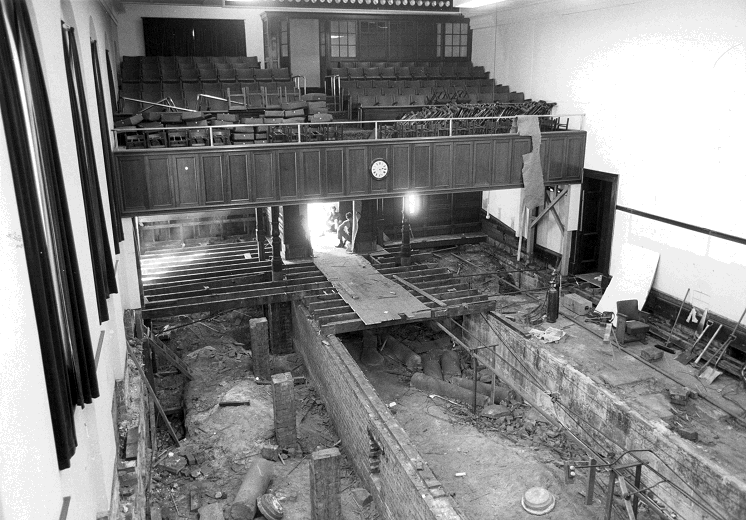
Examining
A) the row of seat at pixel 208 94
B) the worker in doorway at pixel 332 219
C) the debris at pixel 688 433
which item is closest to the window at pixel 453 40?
the row of seat at pixel 208 94

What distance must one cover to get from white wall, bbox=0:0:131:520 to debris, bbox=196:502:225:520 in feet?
6.83

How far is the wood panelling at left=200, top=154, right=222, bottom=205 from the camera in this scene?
1163 cm

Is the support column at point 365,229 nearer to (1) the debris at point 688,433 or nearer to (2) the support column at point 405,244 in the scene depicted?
(2) the support column at point 405,244

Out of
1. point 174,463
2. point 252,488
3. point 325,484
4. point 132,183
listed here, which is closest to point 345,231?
point 132,183

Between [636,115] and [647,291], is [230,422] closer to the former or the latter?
[647,291]

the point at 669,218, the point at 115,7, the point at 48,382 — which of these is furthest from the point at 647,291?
the point at 115,7

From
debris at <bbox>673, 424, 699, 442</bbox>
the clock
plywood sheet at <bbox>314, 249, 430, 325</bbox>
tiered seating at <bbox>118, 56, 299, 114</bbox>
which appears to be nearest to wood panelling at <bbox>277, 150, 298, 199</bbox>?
the clock

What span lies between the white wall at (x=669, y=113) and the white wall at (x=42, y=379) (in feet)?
32.6

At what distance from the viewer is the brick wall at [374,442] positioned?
7.37 meters

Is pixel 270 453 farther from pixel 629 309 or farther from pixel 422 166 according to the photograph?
pixel 629 309

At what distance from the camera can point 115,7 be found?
15.5 metres

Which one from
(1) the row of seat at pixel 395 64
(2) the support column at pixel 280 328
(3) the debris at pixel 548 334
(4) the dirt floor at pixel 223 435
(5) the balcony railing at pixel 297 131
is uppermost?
(1) the row of seat at pixel 395 64

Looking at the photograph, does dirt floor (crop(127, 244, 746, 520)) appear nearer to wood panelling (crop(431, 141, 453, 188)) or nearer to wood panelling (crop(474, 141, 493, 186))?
wood panelling (crop(474, 141, 493, 186))

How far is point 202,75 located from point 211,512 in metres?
11.4
